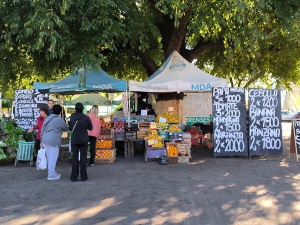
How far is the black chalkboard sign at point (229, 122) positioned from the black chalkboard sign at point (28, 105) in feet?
18.6

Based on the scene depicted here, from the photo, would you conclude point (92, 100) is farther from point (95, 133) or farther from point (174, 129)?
point (95, 133)

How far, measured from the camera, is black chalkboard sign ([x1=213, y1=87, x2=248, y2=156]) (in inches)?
446

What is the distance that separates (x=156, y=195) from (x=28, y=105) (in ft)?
23.0

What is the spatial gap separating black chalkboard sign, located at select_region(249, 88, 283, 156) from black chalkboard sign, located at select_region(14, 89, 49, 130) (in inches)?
267

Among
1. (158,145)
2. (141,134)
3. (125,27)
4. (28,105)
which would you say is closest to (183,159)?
(158,145)

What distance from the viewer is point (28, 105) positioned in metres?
Answer: 12.0

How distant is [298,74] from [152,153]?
994 cm

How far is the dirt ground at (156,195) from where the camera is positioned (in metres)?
5.40

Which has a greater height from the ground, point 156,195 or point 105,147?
point 105,147

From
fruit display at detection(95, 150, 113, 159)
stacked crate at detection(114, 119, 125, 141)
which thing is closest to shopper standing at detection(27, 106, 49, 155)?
fruit display at detection(95, 150, 113, 159)

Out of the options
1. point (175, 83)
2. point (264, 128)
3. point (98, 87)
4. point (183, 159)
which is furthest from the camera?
point (98, 87)

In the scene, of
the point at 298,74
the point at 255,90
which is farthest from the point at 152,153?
the point at 298,74

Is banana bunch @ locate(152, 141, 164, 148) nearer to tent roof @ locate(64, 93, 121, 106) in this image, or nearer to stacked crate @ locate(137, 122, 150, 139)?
stacked crate @ locate(137, 122, 150, 139)

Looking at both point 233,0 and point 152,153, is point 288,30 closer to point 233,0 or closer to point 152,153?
point 233,0
